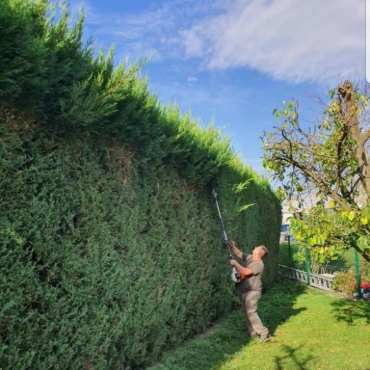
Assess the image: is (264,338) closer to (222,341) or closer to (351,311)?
(222,341)

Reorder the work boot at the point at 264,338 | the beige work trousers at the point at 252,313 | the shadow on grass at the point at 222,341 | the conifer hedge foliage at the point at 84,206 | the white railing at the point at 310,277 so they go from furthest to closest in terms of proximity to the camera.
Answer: the white railing at the point at 310,277 → the beige work trousers at the point at 252,313 → the work boot at the point at 264,338 → the shadow on grass at the point at 222,341 → the conifer hedge foliage at the point at 84,206

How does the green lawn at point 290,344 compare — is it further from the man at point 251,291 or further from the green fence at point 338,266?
the green fence at point 338,266

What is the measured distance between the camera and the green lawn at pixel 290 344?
17.0 feet

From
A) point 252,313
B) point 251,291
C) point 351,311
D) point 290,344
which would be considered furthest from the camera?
point 351,311

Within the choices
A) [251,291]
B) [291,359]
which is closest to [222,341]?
[251,291]

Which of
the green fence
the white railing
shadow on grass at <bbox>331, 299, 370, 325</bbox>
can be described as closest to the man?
the green fence

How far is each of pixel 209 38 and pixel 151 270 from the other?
4.01 meters

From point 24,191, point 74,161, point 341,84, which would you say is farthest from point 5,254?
point 341,84

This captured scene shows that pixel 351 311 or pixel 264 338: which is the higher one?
pixel 351 311

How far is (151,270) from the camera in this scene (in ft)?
17.2

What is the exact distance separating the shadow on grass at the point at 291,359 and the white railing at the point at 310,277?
632 centimetres

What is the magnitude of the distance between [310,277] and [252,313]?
6872mm

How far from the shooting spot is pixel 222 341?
638cm

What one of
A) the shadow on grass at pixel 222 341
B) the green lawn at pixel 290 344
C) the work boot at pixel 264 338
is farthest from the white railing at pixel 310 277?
the work boot at pixel 264 338
